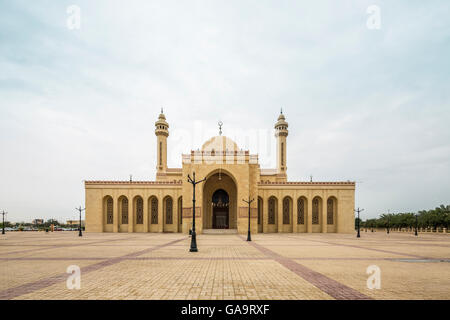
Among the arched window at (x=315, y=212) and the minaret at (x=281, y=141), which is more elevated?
the minaret at (x=281, y=141)

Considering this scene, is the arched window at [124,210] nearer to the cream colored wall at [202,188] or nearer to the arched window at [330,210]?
the cream colored wall at [202,188]

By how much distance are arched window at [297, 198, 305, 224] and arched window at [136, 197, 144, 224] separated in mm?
20961

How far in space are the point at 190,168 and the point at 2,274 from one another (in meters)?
20.9

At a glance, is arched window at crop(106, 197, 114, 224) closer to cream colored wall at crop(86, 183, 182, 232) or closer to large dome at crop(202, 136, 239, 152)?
cream colored wall at crop(86, 183, 182, 232)

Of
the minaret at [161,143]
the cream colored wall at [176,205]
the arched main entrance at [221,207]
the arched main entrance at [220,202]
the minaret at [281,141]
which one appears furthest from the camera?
the minaret at [281,141]

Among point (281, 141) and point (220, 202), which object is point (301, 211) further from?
point (281, 141)

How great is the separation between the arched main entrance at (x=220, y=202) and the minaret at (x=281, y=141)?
9.15 m

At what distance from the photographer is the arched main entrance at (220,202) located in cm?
3262

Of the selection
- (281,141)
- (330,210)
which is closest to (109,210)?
(281,141)

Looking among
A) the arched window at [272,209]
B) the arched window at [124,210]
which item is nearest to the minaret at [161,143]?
the arched window at [124,210]

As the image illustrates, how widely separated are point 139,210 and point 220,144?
573 inches

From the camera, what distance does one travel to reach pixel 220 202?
33.8 meters
